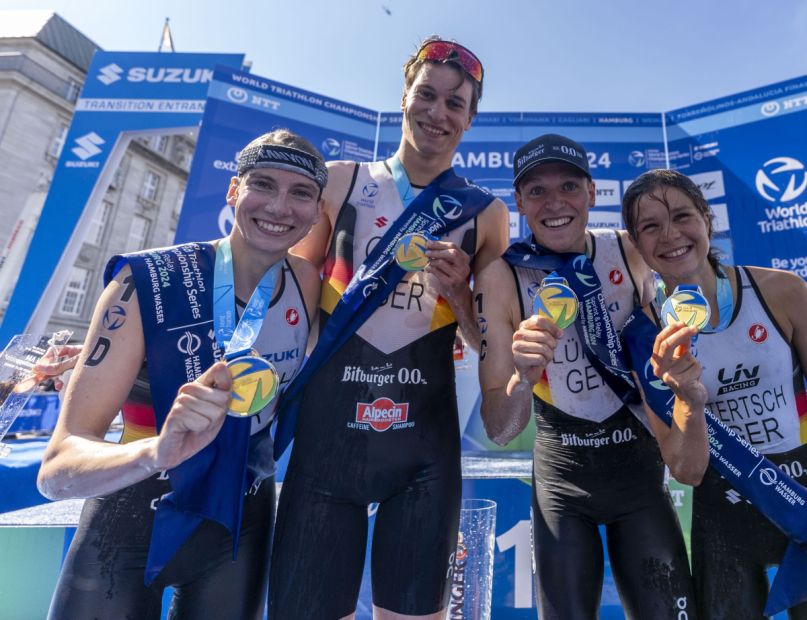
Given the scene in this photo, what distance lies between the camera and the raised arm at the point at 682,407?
4.79 feet

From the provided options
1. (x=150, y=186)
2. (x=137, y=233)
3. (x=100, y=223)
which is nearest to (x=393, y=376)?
(x=100, y=223)

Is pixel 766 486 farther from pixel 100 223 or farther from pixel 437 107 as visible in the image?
pixel 100 223

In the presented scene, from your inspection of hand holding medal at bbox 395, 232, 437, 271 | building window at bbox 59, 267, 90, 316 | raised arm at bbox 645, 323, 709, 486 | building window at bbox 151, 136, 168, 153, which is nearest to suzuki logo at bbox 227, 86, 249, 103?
hand holding medal at bbox 395, 232, 437, 271

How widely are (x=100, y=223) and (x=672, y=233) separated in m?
29.2

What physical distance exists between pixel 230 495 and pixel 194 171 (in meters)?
5.72

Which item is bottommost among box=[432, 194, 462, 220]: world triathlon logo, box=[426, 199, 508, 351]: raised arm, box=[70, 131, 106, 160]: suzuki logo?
box=[426, 199, 508, 351]: raised arm

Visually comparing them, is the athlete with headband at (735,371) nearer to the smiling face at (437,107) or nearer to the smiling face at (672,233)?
the smiling face at (672,233)

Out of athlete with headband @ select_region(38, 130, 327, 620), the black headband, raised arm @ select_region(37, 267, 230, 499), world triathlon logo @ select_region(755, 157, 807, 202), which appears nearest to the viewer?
raised arm @ select_region(37, 267, 230, 499)

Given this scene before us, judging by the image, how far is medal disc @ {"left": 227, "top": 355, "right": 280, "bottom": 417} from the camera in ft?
3.86

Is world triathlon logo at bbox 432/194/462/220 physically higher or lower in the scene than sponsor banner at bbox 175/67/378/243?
lower

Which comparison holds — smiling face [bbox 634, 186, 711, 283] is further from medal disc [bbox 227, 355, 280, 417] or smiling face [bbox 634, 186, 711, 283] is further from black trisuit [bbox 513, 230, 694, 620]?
medal disc [bbox 227, 355, 280, 417]

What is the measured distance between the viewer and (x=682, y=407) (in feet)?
5.48

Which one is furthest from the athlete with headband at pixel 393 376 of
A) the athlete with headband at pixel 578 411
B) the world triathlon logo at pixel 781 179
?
the world triathlon logo at pixel 781 179

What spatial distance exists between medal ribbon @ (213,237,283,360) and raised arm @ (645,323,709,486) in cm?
137
